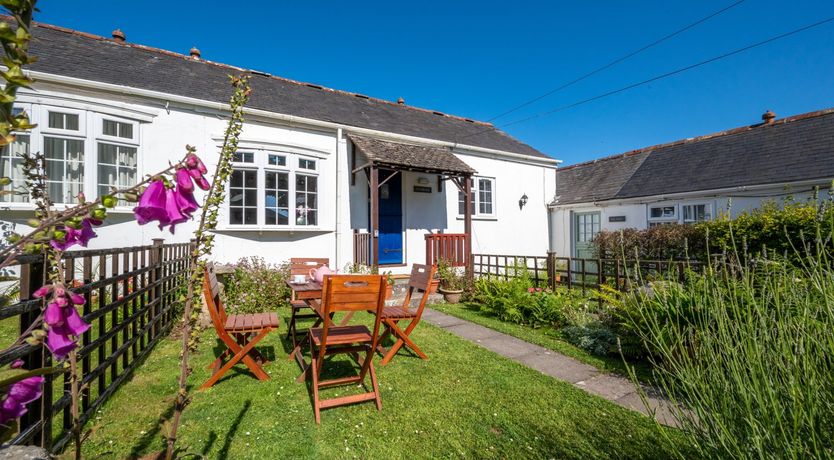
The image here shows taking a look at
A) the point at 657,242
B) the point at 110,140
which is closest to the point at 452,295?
the point at 657,242

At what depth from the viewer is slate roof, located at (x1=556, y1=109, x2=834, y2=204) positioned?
10041mm

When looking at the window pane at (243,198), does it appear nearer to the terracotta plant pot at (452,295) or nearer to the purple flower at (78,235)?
the terracotta plant pot at (452,295)

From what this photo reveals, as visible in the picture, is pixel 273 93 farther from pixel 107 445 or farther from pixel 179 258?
pixel 107 445

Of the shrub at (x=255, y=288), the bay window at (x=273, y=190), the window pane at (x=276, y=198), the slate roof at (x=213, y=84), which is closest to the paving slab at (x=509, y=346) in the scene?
the shrub at (x=255, y=288)

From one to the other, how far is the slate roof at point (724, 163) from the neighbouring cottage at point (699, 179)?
0.8 inches

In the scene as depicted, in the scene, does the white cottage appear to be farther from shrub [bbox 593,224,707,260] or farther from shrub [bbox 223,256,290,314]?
shrub [bbox 593,224,707,260]

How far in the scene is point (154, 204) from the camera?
1039 millimetres

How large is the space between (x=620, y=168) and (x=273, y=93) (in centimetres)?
1300

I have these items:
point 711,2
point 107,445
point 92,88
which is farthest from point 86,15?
point 711,2

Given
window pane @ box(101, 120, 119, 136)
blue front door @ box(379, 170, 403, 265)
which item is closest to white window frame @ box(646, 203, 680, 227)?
blue front door @ box(379, 170, 403, 265)

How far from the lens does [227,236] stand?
8023mm

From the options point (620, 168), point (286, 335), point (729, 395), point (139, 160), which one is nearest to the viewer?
point (729, 395)

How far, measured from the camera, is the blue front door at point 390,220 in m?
9.98

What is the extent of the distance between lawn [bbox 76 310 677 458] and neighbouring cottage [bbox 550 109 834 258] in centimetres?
897
